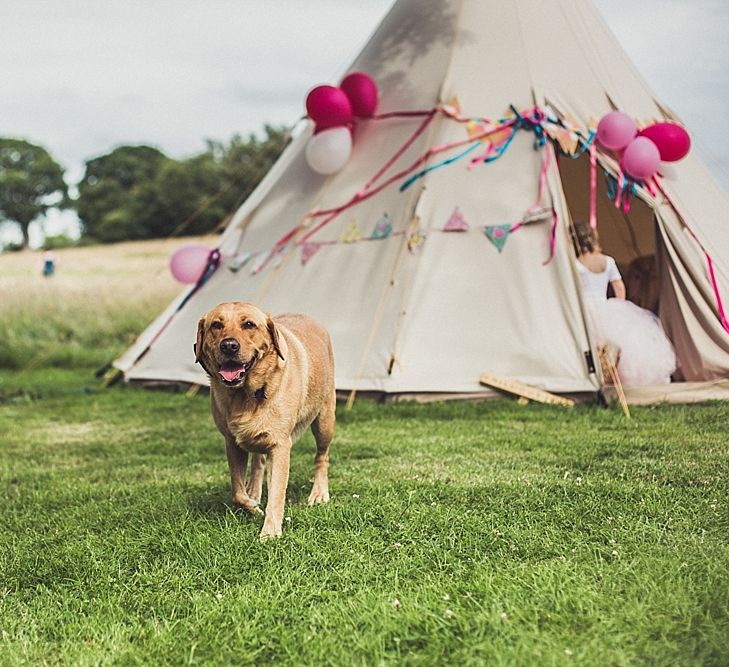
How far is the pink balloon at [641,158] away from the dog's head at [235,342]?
5.34 m

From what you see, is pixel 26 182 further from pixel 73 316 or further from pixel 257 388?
pixel 257 388

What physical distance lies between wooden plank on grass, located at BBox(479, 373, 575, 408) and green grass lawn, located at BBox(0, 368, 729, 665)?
104 centimetres

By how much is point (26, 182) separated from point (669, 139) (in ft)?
193

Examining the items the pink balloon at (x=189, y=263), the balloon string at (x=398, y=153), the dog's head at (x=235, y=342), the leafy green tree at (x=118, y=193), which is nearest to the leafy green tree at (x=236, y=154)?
the leafy green tree at (x=118, y=193)

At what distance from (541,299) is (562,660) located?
5.57m

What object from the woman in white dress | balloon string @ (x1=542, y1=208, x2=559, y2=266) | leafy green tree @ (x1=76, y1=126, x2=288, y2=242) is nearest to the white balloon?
balloon string @ (x1=542, y1=208, x2=559, y2=266)

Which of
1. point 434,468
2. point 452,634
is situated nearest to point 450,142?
point 434,468

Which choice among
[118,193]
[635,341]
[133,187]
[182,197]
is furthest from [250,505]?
[133,187]

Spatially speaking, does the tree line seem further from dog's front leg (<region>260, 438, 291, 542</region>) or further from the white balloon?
dog's front leg (<region>260, 438, 291, 542</region>)

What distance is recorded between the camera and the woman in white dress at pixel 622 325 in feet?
25.9

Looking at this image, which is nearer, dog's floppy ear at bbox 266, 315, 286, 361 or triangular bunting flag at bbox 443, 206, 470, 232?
dog's floppy ear at bbox 266, 315, 286, 361

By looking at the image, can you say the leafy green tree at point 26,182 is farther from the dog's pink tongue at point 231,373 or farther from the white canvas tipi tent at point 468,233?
the dog's pink tongue at point 231,373

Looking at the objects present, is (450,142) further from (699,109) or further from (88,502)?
(88,502)

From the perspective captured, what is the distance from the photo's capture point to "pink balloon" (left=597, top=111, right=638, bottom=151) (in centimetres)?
810
